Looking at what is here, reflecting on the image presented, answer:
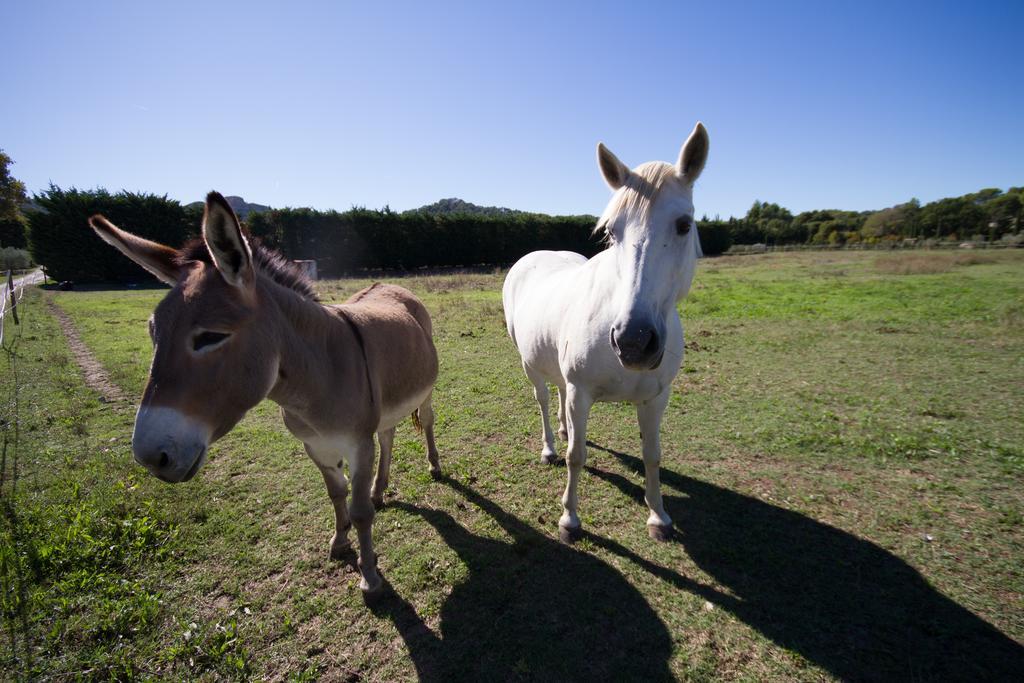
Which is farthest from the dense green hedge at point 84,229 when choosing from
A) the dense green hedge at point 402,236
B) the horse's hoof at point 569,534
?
the horse's hoof at point 569,534

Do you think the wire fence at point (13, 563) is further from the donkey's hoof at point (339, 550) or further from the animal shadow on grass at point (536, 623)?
the animal shadow on grass at point (536, 623)

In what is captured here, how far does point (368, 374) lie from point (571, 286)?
1.98m

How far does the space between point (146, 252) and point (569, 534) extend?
3395 millimetres

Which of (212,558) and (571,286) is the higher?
(571,286)

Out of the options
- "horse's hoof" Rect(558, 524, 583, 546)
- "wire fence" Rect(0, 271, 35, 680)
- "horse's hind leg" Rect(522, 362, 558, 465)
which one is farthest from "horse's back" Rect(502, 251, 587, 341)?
"wire fence" Rect(0, 271, 35, 680)

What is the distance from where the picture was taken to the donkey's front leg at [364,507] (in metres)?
2.67

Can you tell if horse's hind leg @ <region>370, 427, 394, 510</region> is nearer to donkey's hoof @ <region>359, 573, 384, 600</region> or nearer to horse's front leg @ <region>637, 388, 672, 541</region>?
donkey's hoof @ <region>359, 573, 384, 600</region>

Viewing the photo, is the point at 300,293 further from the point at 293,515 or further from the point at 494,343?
the point at 494,343

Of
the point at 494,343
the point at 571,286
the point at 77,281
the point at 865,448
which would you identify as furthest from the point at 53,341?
the point at 77,281

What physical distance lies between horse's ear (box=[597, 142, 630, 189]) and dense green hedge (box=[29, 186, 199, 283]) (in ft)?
101

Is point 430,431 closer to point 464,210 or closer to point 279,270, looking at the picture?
point 279,270

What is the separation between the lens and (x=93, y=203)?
2614 cm

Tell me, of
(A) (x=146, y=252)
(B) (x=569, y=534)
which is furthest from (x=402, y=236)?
(A) (x=146, y=252)

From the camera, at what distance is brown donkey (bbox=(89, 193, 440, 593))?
176 cm
